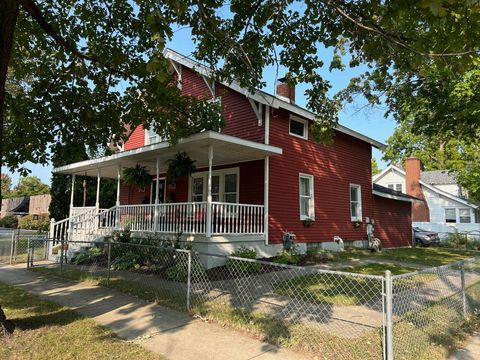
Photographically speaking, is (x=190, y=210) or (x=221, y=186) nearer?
(x=190, y=210)

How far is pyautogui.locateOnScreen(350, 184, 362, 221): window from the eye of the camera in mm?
17375

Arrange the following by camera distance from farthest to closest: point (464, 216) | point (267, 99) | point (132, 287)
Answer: point (464, 216), point (267, 99), point (132, 287)

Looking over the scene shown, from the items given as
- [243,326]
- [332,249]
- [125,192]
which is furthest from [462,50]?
[125,192]

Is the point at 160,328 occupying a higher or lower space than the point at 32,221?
lower

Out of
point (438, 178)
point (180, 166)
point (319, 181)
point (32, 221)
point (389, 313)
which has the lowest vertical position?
point (389, 313)

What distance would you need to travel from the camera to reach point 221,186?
14.6 meters

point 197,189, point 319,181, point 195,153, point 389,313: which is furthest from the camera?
point 197,189

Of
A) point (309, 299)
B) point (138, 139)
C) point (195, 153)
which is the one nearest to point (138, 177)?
point (195, 153)

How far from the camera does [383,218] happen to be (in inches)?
753

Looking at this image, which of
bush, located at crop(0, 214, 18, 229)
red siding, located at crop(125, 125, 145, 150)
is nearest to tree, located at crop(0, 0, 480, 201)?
red siding, located at crop(125, 125, 145, 150)

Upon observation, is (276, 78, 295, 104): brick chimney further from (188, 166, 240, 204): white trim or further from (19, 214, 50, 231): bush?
(19, 214, 50, 231): bush

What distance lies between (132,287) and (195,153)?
585 cm

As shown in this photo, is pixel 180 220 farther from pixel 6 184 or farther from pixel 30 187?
pixel 6 184

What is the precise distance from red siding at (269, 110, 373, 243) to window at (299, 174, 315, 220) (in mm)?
269
